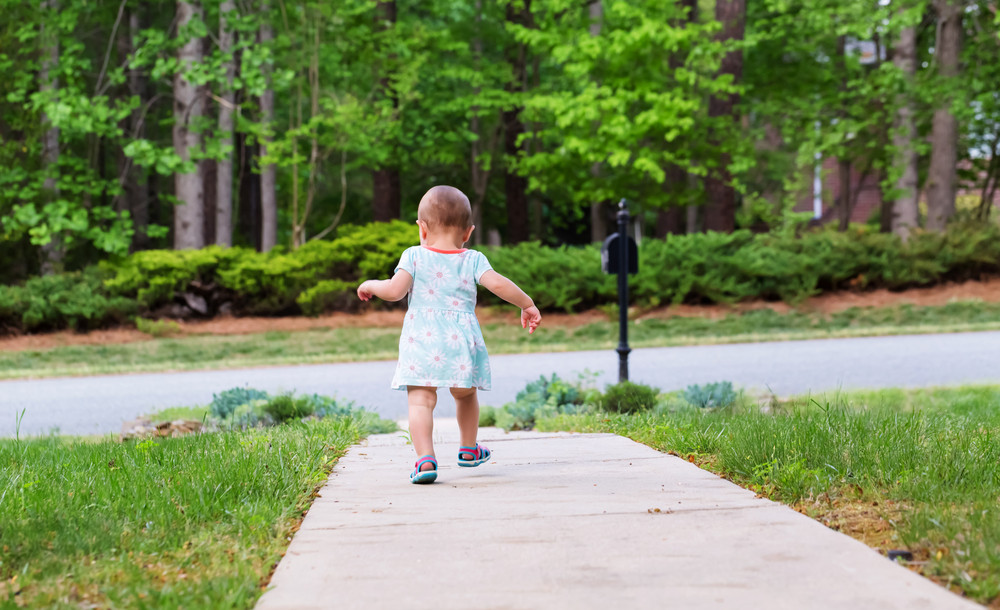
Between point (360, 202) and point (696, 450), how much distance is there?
29.8m

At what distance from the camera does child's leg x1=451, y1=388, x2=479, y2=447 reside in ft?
16.0

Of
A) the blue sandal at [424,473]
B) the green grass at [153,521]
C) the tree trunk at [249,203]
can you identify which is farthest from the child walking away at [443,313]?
the tree trunk at [249,203]

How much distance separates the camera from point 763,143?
126ft

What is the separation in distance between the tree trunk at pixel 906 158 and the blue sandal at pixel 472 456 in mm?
16942

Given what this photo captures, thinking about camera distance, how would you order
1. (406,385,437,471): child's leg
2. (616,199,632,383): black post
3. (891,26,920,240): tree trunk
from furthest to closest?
1. (891,26,920,240): tree trunk
2. (616,199,632,383): black post
3. (406,385,437,471): child's leg

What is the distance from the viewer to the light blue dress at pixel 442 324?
471 centimetres

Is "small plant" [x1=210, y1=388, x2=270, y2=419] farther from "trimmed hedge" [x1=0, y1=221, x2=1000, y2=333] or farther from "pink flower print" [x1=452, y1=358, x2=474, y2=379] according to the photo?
"trimmed hedge" [x1=0, y1=221, x2=1000, y2=333]

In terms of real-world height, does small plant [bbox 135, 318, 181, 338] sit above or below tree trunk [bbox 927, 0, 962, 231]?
below

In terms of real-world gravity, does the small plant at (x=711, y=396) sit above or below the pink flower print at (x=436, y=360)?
below

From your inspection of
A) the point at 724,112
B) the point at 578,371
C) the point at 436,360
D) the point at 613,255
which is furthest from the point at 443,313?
the point at 724,112

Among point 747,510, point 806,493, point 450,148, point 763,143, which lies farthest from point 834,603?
point 763,143

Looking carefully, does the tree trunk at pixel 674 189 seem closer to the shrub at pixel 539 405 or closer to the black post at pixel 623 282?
the black post at pixel 623 282

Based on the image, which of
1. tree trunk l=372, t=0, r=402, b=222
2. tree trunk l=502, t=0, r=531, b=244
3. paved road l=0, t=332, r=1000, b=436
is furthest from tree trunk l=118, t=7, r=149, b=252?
paved road l=0, t=332, r=1000, b=436

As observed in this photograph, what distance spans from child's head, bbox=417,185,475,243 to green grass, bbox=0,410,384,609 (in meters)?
1.40
